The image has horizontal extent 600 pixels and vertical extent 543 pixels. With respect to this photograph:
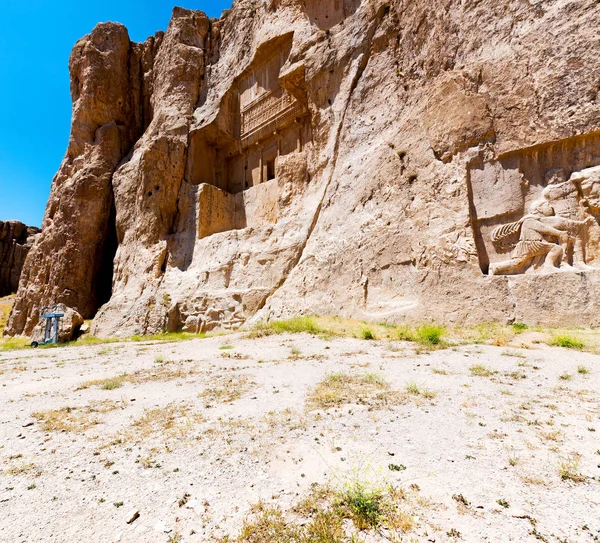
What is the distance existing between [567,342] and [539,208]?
415 cm

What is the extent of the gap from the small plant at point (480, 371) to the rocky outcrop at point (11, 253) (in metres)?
47.4

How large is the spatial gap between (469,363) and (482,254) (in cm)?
542

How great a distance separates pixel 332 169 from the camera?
50.3ft

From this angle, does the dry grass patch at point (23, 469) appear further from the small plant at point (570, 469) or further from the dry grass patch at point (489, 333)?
the dry grass patch at point (489, 333)

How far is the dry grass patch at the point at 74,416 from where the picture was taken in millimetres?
3732

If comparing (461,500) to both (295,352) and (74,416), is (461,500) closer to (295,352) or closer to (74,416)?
(74,416)

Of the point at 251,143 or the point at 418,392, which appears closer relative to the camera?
the point at 418,392

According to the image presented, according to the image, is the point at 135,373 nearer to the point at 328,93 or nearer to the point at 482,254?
the point at 482,254

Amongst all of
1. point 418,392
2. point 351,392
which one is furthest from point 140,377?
point 418,392

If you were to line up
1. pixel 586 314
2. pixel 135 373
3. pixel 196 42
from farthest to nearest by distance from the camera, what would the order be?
pixel 196 42 → pixel 586 314 → pixel 135 373

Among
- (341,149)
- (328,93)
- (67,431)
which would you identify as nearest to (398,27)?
(328,93)

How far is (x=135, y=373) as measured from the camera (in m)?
6.61

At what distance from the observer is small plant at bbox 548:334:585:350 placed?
699 cm

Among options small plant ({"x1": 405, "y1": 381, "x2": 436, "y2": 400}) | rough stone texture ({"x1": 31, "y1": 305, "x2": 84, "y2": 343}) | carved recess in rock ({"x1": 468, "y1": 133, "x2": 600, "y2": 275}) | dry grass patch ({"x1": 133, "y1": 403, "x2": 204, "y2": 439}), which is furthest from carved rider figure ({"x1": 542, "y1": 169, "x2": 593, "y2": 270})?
rough stone texture ({"x1": 31, "y1": 305, "x2": 84, "y2": 343})
